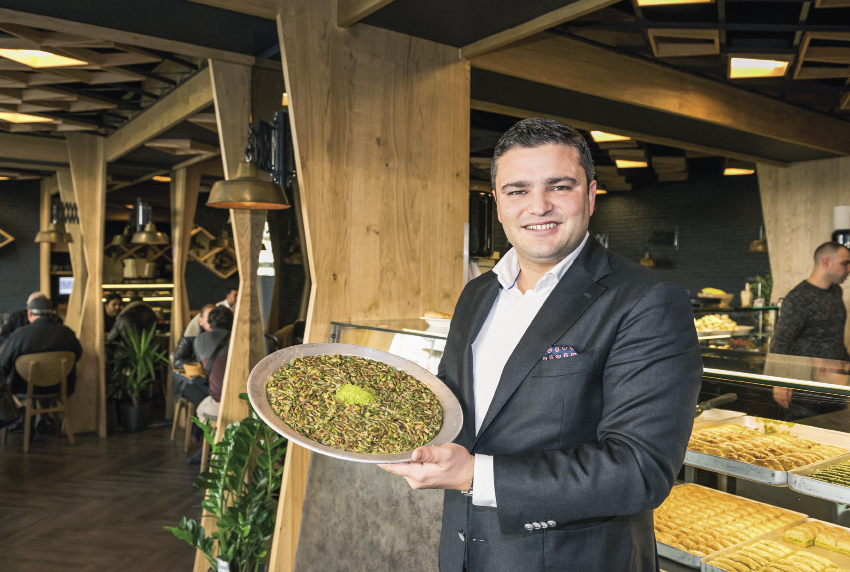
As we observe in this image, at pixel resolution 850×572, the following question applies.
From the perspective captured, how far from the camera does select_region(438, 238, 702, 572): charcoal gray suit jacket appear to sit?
3.79 feet

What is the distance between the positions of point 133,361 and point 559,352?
23.7ft

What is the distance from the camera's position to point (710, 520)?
201cm

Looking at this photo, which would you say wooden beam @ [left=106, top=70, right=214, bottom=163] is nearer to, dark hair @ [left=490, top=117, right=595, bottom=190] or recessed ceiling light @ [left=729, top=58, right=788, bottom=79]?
recessed ceiling light @ [left=729, top=58, right=788, bottom=79]

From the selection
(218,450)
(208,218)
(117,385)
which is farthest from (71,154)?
(218,450)

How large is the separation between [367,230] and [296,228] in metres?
0.68

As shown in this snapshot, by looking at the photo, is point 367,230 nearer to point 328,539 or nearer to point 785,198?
point 328,539

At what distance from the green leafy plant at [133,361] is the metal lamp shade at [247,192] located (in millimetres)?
4990

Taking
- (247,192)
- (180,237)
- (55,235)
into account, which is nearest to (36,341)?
(55,235)

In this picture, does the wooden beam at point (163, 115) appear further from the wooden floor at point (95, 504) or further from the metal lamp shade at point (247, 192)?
the wooden floor at point (95, 504)

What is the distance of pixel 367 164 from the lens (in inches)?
128

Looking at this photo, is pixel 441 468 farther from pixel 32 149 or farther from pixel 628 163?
pixel 32 149

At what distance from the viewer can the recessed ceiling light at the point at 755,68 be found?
4184 mm

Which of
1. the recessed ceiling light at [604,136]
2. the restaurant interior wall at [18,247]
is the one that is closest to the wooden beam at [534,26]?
the recessed ceiling light at [604,136]

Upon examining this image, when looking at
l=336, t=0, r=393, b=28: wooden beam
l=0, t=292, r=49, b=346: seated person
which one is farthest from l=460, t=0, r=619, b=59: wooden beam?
l=0, t=292, r=49, b=346: seated person
